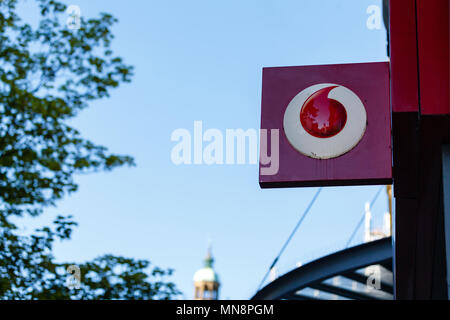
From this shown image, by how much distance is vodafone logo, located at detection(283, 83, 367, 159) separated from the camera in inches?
304

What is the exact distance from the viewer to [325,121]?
797 cm

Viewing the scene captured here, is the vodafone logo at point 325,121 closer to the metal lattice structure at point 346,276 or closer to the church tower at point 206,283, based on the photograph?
the metal lattice structure at point 346,276

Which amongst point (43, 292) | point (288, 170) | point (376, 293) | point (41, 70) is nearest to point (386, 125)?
point (288, 170)

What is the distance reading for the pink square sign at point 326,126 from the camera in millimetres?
7574

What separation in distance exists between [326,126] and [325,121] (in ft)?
0.21

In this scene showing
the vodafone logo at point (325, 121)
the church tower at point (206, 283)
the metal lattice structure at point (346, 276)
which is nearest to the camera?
the vodafone logo at point (325, 121)

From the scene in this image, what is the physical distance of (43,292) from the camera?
13.5 meters

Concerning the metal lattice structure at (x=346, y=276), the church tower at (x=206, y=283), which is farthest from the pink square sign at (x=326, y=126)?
the church tower at (x=206, y=283)

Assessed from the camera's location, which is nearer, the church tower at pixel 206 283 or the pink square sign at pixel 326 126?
the pink square sign at pixel 326 126

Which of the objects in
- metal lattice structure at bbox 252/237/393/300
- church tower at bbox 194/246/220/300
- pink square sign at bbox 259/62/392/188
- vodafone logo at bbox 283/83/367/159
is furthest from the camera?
church tower at bbox 194/246/220/300

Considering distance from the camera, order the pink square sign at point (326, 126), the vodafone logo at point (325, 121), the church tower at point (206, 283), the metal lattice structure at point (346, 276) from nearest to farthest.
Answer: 1. the pink square sign at point (326, 126)
2. the vodafone logo at point (325, 121)
3. the metal lattice structure at point (346, 276)
4. the church tower at point (206, 283)

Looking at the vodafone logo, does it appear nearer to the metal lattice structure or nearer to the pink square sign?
the pink square sign

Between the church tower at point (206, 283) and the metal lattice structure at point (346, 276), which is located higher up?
the metal lattice structure at point (346, 276)

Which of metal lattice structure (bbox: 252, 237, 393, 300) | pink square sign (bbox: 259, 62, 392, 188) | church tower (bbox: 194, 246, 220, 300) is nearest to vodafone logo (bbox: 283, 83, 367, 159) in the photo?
pink square sign (bbox: 259, 62, 392, 188)
